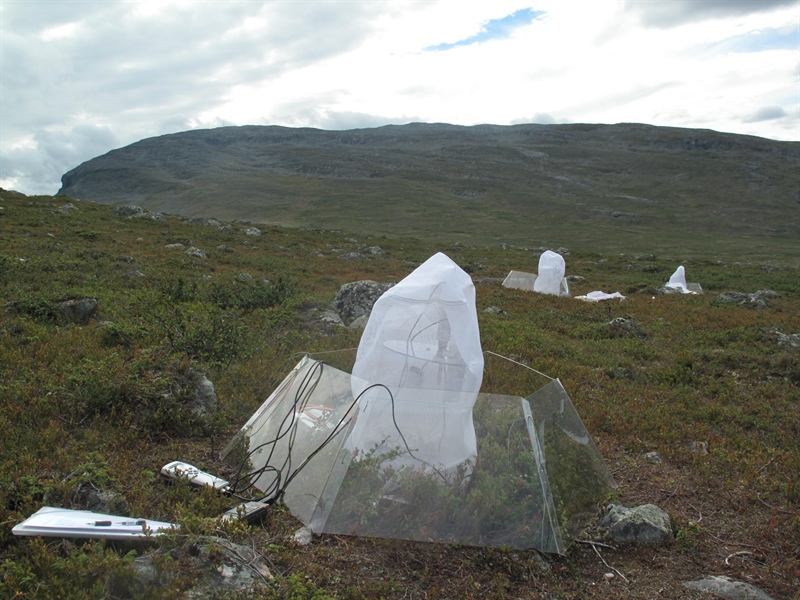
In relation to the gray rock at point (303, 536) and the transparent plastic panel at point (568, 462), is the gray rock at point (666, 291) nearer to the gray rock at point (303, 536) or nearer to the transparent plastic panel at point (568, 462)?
the transparent plastic panel at point (568, 462)

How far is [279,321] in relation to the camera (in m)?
10.7

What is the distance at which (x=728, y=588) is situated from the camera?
392 centimetres

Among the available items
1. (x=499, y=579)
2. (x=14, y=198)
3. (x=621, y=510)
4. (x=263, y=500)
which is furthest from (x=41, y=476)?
(x=14, y=198)

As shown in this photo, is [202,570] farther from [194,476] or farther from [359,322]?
[359,322]

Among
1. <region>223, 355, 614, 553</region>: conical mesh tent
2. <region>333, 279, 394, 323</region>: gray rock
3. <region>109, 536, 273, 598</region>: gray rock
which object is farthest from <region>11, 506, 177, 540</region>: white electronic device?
<region>333, 279, 394, 323</region>: gray rock

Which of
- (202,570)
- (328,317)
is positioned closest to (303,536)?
(202,570)

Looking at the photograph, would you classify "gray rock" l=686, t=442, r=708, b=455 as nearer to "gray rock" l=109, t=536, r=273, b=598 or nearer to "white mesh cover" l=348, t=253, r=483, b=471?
"white mesh cover" l=348, t=253, r=483, b=471

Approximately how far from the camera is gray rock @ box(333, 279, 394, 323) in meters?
12.5

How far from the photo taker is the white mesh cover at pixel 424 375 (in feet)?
15.3

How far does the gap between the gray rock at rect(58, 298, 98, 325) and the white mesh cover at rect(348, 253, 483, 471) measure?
6.65 meters

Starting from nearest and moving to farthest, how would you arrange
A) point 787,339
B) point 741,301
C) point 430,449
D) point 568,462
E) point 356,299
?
point 430,449 < point 568,462 < point 787,339 < point 356,299 < point 741,301

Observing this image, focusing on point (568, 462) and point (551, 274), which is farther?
point (551, 274)

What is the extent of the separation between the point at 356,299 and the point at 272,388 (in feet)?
19.7

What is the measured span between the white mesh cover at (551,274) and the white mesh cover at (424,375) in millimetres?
15251
